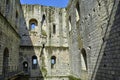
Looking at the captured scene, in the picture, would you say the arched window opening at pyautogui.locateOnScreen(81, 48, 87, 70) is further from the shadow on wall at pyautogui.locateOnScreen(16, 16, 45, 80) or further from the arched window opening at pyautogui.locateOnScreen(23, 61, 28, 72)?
the arched window opening at pyautogui.locateOnScreen(23, 61, 28, 72)

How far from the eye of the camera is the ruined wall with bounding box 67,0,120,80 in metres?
6.78

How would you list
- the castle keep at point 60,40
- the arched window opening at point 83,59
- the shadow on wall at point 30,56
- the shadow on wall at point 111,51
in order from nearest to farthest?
the shadow on wall at point 111,51 < the castle keep at point 60,40 < the arched window opening at point 83,59 < the shadow on wall at point 30,56

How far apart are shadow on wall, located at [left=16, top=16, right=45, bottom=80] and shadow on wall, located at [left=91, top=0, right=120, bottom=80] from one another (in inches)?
301

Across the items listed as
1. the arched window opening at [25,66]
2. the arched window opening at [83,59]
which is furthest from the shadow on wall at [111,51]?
the arched window opening at [25,66]

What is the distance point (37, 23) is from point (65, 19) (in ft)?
9.83

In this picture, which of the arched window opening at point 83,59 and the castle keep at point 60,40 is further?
the arched window opening at point 83,59

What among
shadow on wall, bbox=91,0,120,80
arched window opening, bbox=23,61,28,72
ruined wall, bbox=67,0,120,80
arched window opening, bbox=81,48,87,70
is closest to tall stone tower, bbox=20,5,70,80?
arched window opening, bbox=23,61,28,72

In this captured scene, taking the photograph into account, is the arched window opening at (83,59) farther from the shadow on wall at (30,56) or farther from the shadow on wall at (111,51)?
the shadow on wall at (30,56)

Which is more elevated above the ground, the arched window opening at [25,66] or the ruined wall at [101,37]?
the ruined wall at [101,37]

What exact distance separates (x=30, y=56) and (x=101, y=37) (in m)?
8.38

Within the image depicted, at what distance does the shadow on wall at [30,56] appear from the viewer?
46.9ft

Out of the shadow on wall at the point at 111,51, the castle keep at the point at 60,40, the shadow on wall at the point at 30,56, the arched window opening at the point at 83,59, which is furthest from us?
the shadow on wall at the point at 30,56

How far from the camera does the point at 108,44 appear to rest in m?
7.32

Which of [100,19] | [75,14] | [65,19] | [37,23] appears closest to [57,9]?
[65,19]
